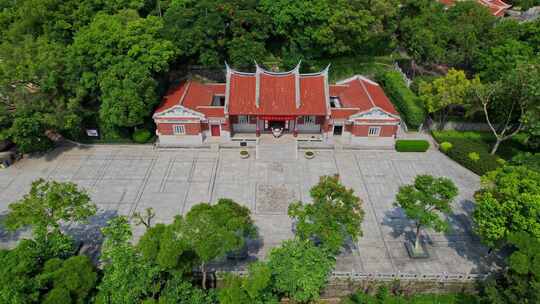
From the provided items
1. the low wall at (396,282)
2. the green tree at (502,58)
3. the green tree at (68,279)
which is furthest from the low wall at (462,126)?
the green tree at (68,279)

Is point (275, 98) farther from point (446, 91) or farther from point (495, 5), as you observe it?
point (495, 5)

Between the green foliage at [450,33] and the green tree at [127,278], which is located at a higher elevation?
the green foliage at [450,33]

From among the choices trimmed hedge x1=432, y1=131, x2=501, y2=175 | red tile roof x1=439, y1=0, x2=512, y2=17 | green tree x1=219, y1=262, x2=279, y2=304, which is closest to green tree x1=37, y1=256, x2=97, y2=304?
green tree x1=219, y1=262, x2=279, y2=304

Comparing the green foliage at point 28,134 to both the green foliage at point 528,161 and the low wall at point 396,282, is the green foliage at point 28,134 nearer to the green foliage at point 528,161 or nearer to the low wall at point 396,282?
the low wall at point 396,282

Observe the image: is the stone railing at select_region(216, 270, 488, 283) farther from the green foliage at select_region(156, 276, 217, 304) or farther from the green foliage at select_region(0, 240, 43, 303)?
the green foliage at select_region(0, 240, 43, 303)

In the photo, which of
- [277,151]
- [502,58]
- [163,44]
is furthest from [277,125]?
[502,58]
